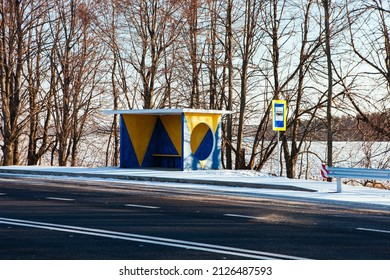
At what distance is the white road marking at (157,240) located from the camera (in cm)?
823

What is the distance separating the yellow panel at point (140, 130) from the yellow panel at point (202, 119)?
8.72 ft

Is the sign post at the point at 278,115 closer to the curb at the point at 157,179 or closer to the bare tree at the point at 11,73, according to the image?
the curb at the point at 157,179

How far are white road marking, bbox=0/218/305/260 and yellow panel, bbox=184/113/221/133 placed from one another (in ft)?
43.2

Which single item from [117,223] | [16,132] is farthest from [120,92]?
[117,223]

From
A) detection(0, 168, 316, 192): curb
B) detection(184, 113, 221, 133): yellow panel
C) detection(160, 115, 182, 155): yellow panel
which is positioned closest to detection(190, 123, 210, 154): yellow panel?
detection(184, 113, 221, 133): yellow panel

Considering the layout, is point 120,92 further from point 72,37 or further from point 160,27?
point 160,27

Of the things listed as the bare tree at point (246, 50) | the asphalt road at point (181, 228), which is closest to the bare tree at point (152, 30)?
the bare tree at point (246, 50)

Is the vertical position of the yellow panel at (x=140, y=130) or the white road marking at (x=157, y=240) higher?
the yellow panel at (x=140, y=130)

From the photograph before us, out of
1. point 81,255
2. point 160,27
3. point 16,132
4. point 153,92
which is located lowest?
point 81,255

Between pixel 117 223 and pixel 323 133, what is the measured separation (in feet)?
86.8

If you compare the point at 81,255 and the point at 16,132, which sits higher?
the point at 16,132

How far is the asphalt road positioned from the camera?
845cm

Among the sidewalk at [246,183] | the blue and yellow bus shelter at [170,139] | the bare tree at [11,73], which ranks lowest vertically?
the sidewalk at [246,183]

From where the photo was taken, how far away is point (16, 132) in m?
39.8
